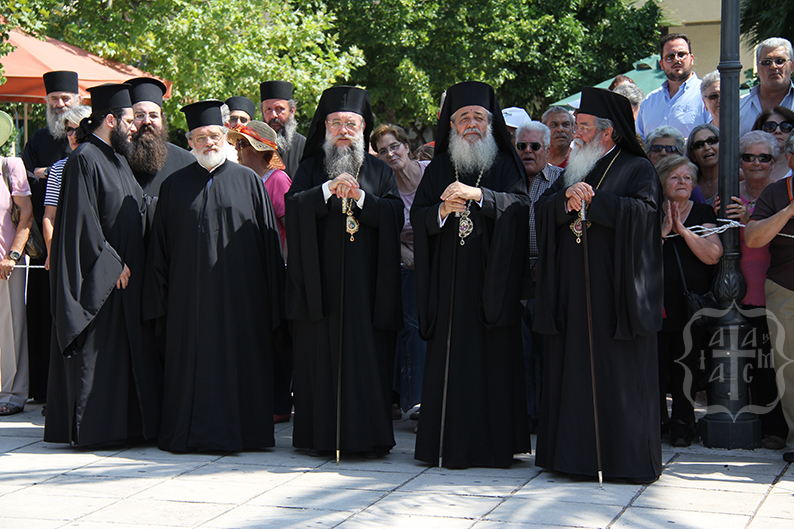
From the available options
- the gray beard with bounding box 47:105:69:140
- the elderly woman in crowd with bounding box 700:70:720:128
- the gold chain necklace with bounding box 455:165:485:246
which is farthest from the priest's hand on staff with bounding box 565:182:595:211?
the gray beard with bounding box 47:105:69:140

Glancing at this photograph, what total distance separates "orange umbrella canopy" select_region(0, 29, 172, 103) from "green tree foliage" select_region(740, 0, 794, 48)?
9140 millimetres

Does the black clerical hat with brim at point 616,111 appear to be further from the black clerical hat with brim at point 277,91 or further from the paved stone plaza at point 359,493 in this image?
the black clerical hat with brim at point 277,91

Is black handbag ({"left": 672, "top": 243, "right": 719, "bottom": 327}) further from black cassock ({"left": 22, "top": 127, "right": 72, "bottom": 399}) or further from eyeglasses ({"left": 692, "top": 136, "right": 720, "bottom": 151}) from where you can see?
black cassock ({"left": 22, "top": 127, "right": 72, "bottom": 399})

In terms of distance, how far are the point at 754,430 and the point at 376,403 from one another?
8.32ft

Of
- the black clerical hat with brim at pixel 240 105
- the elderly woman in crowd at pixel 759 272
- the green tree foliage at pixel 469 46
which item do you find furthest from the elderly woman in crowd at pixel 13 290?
the green tree foliage at pixel 469 46

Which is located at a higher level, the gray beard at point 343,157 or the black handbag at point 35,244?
the gray beard at point 343,157

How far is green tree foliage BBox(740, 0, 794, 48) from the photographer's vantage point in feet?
43.0

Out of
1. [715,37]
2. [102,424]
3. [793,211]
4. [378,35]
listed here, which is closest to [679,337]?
[793,211]

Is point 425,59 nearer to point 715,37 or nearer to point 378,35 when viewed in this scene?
point 378,35

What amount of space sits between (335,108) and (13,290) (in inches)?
133

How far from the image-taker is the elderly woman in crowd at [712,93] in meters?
7.32

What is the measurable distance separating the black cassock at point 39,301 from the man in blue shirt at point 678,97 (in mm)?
5156

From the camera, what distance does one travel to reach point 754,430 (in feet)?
20.0

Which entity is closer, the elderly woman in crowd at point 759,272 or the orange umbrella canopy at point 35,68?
the elderly woman in crowd at point 759,272
